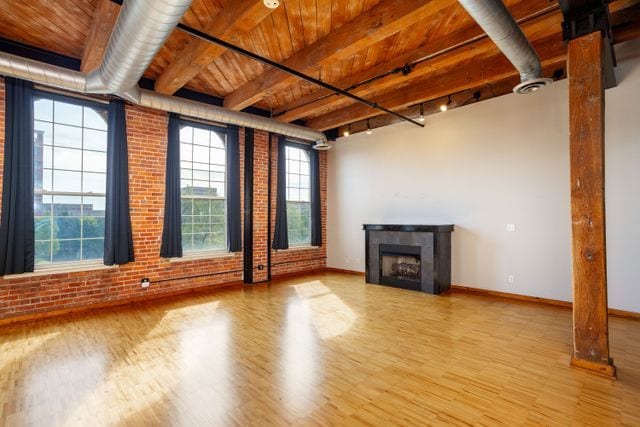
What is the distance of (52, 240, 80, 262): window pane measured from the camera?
167 inches

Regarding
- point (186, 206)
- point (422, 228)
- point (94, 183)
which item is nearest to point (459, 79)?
point (422, 228)

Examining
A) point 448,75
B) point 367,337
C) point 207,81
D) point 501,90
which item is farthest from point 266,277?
point 501,90

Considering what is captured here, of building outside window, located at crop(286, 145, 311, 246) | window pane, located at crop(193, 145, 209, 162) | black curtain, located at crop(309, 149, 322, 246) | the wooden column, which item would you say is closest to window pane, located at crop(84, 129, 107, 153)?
window pane, located at crop(193, 145, 209, 162)

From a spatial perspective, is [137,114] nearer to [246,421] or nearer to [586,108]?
[246,421]

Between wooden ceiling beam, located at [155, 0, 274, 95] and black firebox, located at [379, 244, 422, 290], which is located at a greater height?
wooden ceiling beam, located at [155, 0, 274, 95]

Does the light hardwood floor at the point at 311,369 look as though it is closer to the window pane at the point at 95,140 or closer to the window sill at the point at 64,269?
the window sill at the point at 64,269

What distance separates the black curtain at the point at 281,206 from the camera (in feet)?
21.7

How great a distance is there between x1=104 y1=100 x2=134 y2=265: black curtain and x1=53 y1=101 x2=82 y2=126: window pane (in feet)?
1.23

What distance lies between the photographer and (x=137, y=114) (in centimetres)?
484

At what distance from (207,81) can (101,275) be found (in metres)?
3.40

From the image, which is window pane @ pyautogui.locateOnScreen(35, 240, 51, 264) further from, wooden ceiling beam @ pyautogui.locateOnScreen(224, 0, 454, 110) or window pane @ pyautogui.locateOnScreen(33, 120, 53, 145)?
wooden ceiling beam @ pyautogui.locateOnScreen(224, 0, 454, 110)

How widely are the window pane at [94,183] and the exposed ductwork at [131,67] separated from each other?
1.30 metres

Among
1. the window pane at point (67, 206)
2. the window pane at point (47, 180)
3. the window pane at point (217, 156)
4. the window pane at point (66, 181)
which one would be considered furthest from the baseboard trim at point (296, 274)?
the window pane at point (47, 180)

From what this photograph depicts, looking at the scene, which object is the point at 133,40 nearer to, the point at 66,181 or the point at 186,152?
the point at 66,181
